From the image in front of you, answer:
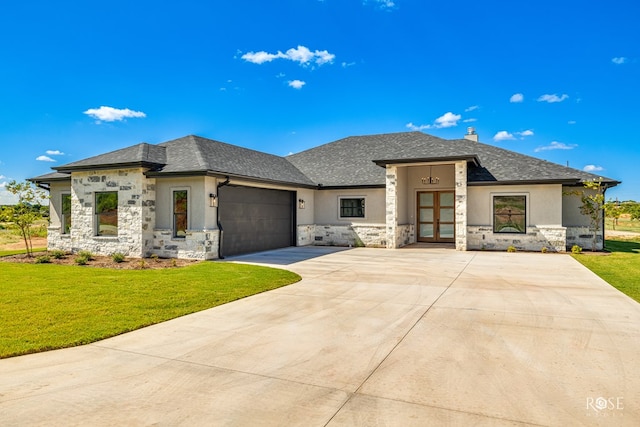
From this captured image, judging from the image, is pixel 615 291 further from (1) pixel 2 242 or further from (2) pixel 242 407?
(1) pixel 2 242

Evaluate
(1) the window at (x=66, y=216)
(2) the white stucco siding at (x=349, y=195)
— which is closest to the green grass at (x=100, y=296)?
(1) the window at (x=66, y=216)

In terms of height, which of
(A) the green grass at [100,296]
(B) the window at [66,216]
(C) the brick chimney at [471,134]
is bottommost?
(A) the green grass at [100,296]

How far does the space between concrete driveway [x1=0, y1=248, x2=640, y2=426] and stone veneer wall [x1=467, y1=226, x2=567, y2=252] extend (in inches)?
359

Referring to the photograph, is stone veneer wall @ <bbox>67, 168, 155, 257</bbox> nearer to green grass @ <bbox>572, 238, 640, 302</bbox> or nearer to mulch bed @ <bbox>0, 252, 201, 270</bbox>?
mulch bed @ <bbox>0, 252, 201, 270</bbox>

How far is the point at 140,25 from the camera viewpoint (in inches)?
620

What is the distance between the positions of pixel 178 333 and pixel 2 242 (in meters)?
22.5

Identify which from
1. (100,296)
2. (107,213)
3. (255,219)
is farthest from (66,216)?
(100,296)

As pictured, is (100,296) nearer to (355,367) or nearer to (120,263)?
(120,263)

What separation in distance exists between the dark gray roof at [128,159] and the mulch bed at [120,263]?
11.0 feet

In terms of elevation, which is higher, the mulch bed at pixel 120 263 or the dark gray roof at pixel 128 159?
the dark gray roof at pixel 128 159

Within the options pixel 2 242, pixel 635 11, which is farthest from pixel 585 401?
pixel 2 242

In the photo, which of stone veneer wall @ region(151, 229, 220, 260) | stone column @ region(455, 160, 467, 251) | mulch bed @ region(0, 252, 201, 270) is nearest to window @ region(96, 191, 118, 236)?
mulch bed @ region(0, 252, 201, 270)

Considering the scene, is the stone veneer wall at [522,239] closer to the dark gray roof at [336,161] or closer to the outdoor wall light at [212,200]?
the dark gray roof at [336,161]

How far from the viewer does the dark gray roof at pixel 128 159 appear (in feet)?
43.4
